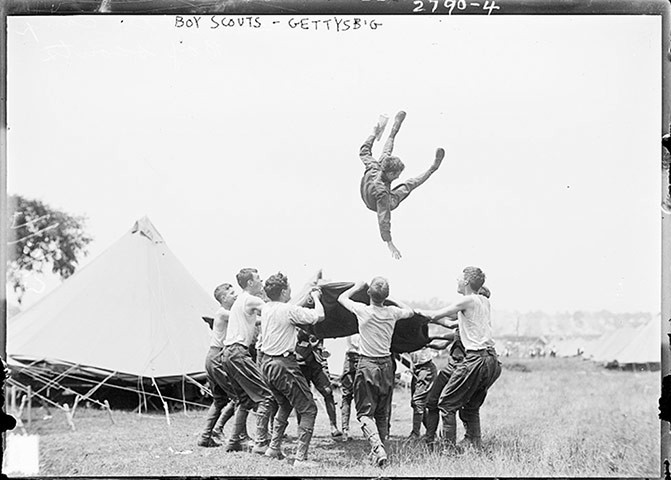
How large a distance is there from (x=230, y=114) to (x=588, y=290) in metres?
2.40

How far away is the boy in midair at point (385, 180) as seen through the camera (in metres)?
5.47

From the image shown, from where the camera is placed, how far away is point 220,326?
214 inches

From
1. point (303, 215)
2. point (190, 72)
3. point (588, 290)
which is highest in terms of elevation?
point (190, 72)

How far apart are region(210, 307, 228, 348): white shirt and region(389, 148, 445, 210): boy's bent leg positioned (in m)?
1.19

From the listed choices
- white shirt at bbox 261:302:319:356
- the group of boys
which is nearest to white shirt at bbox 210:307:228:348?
the group of boys

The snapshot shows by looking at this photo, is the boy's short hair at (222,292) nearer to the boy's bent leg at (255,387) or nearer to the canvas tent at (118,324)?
the canvas tent at (118,324)

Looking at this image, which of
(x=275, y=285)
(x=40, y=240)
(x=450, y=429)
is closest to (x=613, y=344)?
(x=450, y=429)

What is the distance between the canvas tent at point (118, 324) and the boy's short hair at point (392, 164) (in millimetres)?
1350

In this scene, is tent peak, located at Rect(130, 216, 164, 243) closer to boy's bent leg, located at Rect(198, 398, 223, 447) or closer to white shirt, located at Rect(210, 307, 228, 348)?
white shirt, located at Rect(210, 307, 228, 348)

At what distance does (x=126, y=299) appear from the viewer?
5.66 m

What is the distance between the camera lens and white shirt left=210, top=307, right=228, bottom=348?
5.43m

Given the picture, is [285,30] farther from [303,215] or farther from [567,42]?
[567,42]

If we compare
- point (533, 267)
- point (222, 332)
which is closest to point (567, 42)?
point (533, 267)

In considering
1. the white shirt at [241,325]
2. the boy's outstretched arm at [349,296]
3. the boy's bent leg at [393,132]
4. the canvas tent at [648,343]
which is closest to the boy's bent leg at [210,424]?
the white shirt at [241,325]
